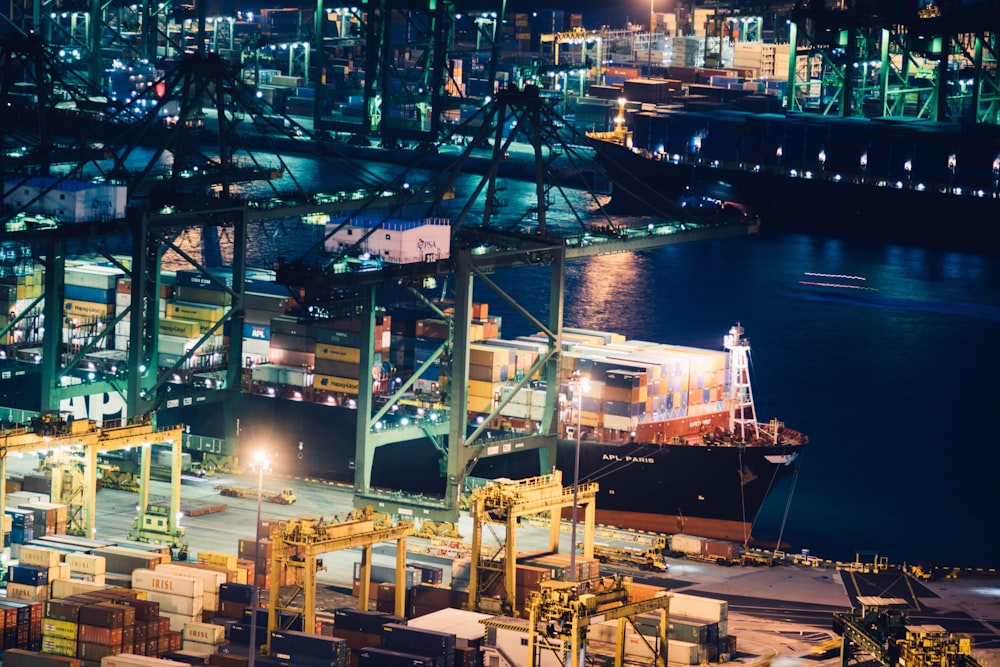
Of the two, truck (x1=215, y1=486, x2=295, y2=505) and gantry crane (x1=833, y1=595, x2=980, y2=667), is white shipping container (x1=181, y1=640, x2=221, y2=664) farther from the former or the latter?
truck (x1=215, y1=486, x2=295, y2=505)

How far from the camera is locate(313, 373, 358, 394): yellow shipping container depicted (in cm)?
6712

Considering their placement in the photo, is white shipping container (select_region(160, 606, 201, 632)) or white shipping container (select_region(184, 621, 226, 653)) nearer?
white shipping container (select_region(184, 621, 226, 653))

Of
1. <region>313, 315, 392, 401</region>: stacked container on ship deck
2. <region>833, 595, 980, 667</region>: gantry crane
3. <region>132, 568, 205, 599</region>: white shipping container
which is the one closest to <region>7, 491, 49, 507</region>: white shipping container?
<region>132, 568, 205, 599</region>: white shipping container

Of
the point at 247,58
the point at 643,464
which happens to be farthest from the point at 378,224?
the point at 247,58

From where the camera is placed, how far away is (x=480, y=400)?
64938mm

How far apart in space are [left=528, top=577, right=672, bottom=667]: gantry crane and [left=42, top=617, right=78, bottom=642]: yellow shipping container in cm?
882

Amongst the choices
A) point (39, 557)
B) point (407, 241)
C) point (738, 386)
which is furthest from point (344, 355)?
point (39, 557)

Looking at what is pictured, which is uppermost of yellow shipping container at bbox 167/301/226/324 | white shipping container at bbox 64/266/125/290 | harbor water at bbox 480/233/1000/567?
white shipping container at bbox 64/266/125/290

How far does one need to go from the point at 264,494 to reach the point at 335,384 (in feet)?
21.3

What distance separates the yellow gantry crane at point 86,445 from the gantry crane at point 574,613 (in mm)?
14811

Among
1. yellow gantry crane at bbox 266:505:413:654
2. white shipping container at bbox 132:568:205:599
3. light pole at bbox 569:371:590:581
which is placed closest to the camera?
light pole at bbox 569:371:590:581

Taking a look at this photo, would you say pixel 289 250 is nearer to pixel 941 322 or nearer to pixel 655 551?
pixel 941 322

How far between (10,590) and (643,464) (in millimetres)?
21656

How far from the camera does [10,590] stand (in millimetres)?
48844
